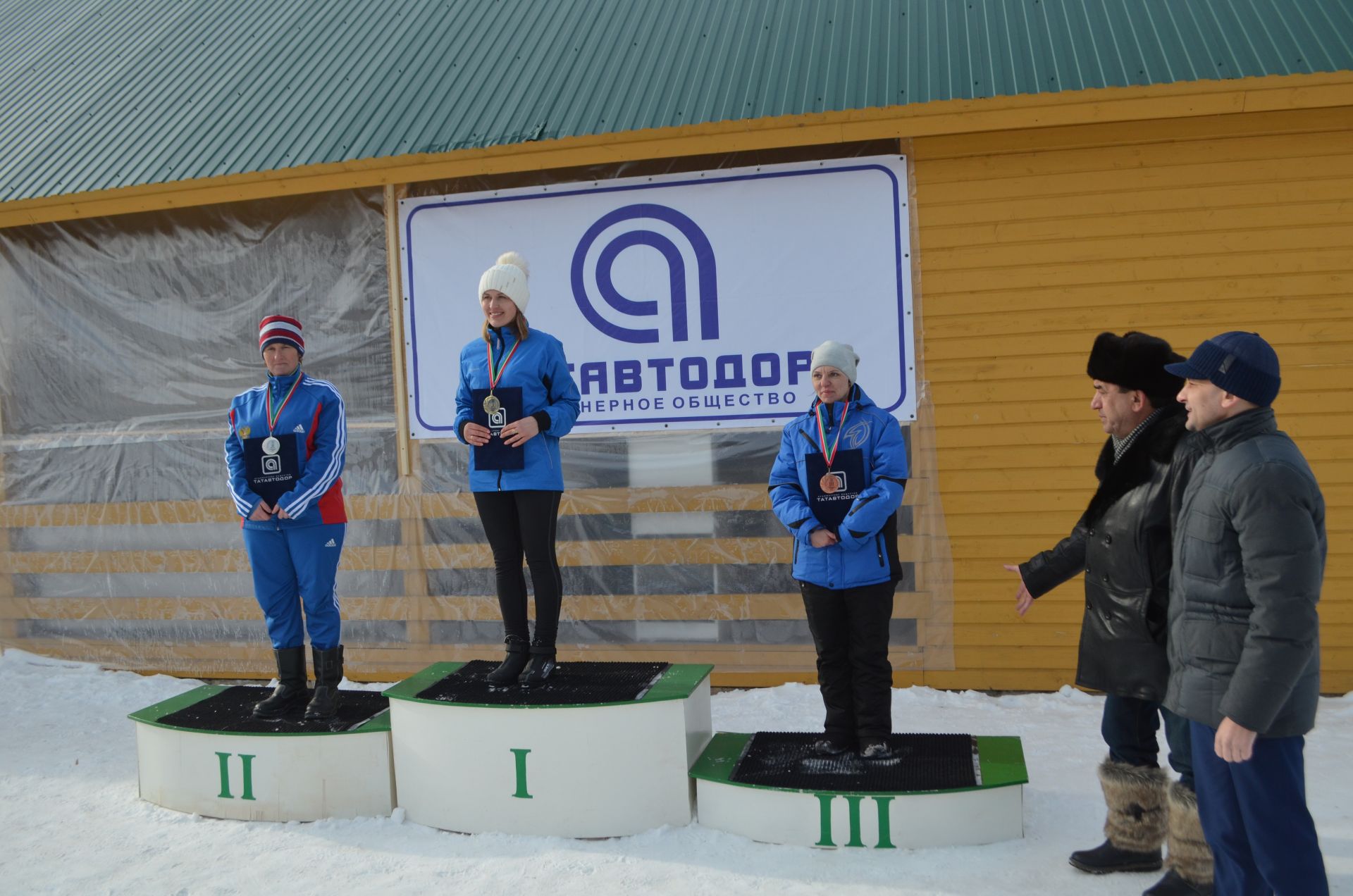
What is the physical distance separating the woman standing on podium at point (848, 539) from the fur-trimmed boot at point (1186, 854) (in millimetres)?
967

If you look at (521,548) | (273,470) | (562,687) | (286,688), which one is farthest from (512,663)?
(273,470)

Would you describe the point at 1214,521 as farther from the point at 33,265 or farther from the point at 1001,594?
the point at 33,265

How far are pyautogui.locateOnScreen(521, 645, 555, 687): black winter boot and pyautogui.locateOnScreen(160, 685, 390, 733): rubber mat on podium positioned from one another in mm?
645

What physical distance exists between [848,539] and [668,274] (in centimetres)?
222

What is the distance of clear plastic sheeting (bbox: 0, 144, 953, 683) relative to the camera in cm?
539

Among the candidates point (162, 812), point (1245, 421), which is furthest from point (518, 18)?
point (1245, 421)

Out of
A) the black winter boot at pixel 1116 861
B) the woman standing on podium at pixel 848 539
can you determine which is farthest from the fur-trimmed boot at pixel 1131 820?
the woman standing on podium at pixel 848 539

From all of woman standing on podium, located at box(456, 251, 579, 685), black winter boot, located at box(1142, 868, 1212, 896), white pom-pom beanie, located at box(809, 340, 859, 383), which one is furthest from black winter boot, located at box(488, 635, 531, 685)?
black winter boot, located at box(1142, 868, 1212, 896)

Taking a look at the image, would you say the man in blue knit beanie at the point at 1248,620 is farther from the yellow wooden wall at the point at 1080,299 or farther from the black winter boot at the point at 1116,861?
the yellow wooden wall at the point at 1080,299

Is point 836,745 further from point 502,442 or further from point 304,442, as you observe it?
point 304,442

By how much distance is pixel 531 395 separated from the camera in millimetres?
3895

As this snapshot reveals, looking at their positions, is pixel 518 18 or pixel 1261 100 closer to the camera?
pixel 1261 100

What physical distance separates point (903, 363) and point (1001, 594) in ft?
3.97

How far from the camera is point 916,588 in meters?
5.24
